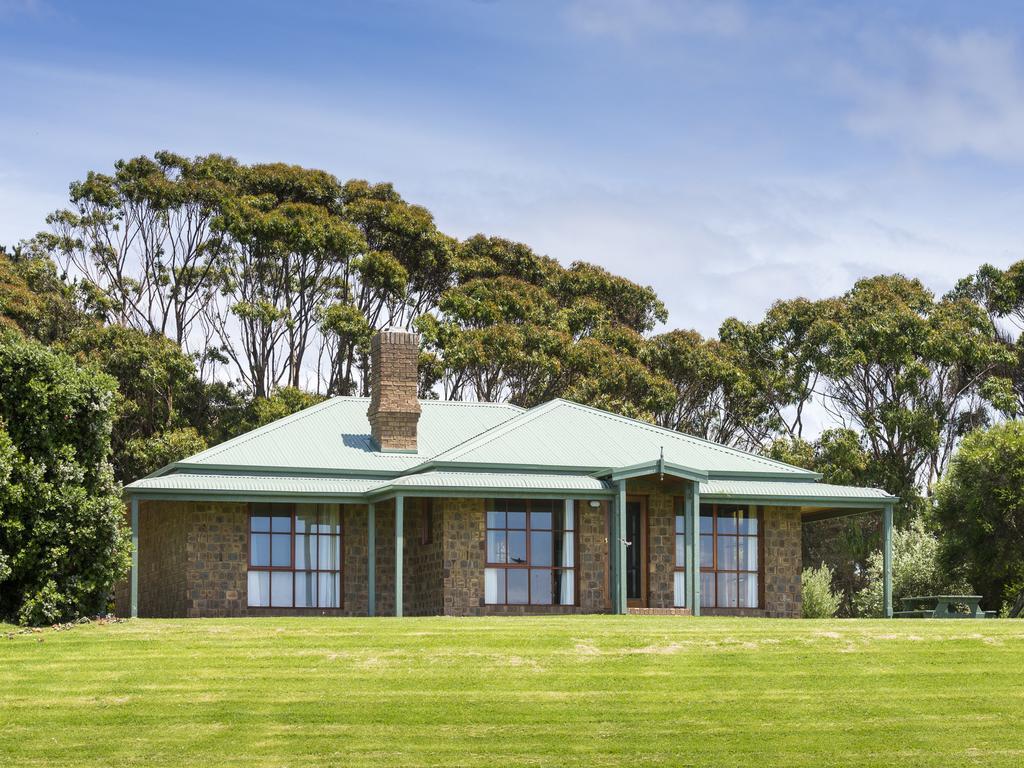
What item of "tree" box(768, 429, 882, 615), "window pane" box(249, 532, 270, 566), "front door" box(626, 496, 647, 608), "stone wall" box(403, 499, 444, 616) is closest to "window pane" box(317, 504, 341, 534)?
"window pane" box(249, 532, 270, 566)

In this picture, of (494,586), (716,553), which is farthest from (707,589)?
(494,586)

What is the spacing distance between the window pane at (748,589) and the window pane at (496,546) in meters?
4.61

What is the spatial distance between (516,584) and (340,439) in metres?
5.21

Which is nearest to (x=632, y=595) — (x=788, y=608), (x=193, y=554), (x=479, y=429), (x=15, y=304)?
(x=788, y=608)

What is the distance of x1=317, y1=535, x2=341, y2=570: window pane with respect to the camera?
27.4m

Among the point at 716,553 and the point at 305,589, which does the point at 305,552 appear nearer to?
the point at 305,589

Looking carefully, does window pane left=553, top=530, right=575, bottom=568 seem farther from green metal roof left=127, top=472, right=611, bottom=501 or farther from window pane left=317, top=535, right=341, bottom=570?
window pane left=317, top=535, right=341, bottom=570

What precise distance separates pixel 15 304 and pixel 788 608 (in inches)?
908

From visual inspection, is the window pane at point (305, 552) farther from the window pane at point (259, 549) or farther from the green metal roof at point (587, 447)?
the green metal roof at point (587, 447)

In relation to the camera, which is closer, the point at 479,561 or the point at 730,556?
the point at 479,561

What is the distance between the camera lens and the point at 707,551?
27.5 meters

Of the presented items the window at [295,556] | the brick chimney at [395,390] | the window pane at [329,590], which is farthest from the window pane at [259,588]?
the brick chimney at [395,390]

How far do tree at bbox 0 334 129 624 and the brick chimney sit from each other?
27.4ft

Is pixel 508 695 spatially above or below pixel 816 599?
above
